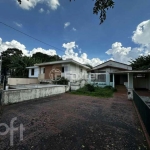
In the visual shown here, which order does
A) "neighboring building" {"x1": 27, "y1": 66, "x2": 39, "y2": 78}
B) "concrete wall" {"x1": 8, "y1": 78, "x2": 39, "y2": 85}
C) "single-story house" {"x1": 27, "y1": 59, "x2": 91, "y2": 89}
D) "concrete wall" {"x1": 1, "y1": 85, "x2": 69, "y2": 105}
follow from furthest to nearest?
"neighboring building" {"x1": 27, "y1": 66, "x2": 39, "y2": 78}, "concrete wall" {"x1": 8, "y1": 78, "x2": 39, "y2": 85}, "single-story house" {"x1": 27, "y1": 59, "x2": 91, "y2": 89}, "concrete wall" {"x1": 1, "y1": 85, "x2": 69, "y2": 105}

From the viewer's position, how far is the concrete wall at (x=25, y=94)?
6449 mm

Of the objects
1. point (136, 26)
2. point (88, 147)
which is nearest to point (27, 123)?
point (88, 147)

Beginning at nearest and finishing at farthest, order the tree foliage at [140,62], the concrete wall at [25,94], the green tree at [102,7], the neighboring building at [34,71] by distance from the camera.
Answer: the green tree at [102,7] → the concrete wall at [25,94] → the neighboring building at [34,71] → the tree foliage at [140,62]

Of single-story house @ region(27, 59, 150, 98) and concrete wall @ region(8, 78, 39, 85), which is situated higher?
single-story house @ region(27, 59, 150, 98)

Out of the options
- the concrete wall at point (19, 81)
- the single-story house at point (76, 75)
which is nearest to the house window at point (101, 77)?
the single-story house at point (76, 75)

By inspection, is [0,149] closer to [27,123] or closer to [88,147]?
[27,123]

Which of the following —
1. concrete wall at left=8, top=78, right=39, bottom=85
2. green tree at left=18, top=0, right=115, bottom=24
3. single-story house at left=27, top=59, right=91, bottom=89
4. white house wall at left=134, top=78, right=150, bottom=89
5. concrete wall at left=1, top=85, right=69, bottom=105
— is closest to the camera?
green tree at left=18, top=0, right=115, bottom=24

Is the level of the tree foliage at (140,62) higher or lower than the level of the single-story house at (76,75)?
higher

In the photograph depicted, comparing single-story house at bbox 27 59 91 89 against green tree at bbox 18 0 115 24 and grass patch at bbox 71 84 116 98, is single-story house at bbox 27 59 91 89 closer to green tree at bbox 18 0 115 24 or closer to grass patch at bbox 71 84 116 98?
grass patch at bbox 71 84 116 98

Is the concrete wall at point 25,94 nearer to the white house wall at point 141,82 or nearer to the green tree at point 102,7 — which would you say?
the green tree at point 102,7

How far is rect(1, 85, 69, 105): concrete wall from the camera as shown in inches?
254

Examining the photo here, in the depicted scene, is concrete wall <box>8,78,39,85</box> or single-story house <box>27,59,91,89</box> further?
concrete wall <box>8,78,39,85</box>

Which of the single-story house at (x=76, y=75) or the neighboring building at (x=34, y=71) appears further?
the neighboring building at (x=34, y=71)

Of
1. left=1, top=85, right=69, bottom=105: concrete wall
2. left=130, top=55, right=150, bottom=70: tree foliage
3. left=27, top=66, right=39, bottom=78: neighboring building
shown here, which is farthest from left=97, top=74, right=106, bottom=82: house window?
left=130, top=55, right=150, bottom=70: tree foliage
